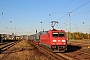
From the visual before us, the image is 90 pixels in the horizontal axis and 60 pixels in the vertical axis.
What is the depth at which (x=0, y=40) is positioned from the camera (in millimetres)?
94188

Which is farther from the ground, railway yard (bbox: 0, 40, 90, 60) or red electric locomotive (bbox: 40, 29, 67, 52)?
red electric locomotive (bbox: 40, 29, 67, 52)

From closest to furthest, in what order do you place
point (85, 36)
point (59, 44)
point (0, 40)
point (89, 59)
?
point (89, 59) → point (59, 44) → point (0, 40) → point (85, 36)

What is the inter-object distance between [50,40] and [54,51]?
5.36ft

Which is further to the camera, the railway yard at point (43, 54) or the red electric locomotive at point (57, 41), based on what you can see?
the red electric locomotive at point (57, 41)

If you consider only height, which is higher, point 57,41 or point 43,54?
point 57,41

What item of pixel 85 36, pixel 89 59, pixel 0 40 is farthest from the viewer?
pixel 85 36

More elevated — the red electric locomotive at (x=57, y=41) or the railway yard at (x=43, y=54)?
the red electric locomotive at (x=57, y=41)

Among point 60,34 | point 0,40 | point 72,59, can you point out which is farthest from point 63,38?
point 0,40

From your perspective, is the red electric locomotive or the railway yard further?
the red electric locomotive

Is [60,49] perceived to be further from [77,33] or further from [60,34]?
[77,33]

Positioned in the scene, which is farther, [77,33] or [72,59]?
[77,33]

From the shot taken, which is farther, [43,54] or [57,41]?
[57,41]

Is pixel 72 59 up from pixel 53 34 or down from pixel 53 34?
down

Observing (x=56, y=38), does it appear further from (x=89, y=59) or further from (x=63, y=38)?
(x=89, y=59)
